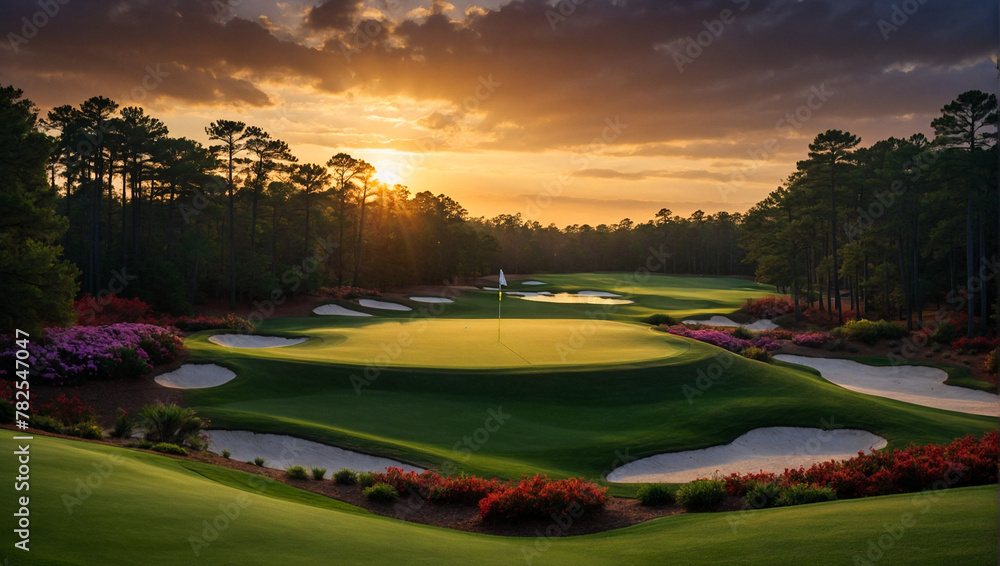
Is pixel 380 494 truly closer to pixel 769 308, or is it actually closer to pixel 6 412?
pixel 6 412

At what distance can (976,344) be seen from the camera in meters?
31.1

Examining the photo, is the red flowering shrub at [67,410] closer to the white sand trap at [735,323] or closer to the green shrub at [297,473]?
the green shrub at [297,473]

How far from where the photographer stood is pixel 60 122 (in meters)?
39.5

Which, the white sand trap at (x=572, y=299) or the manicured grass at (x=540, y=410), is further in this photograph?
the white sand trap at (x=572, y=299)

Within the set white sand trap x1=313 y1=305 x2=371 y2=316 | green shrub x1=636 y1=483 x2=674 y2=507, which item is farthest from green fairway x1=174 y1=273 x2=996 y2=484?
white sand trap x1=313 y1=305 x2=371 y2=316

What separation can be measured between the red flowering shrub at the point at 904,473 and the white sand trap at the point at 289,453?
25.8 ft

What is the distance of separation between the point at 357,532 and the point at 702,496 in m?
6.03

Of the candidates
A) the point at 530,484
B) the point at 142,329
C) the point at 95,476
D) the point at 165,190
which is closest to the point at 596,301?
the point at 165,190

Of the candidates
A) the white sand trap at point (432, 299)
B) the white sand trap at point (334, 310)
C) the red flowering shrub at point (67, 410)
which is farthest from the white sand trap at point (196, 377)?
the white sand trap at point (432, 299)

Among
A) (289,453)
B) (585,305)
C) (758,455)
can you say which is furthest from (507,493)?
(585,305)

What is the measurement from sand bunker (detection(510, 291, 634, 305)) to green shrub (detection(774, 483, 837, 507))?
49569 mm

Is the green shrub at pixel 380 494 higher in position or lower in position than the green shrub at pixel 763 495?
lower

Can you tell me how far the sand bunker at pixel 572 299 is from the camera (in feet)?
200

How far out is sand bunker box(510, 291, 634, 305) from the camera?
6081 centimetres
